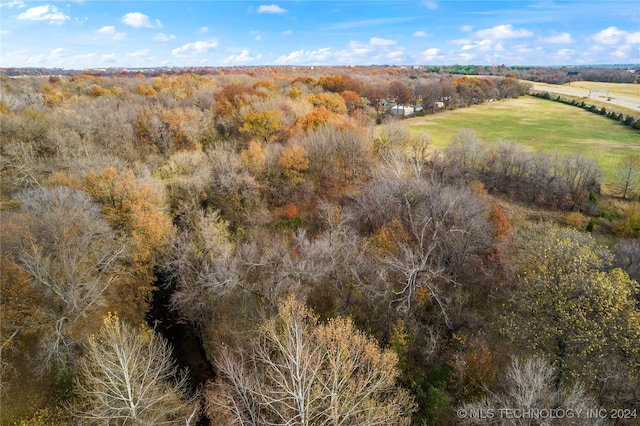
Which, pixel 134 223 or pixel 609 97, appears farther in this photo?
pixel 609 97

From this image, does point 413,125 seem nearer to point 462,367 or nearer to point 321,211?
point 321,211

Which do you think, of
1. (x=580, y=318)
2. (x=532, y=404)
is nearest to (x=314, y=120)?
(x=580, y=318)

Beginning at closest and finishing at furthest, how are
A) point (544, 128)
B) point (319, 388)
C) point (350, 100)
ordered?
point (319, 388) → point (350, 100) → point (544, 128)

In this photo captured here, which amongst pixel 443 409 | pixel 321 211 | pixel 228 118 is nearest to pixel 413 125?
pixel 228 118

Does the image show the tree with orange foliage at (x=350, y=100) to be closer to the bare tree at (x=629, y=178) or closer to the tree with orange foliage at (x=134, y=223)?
the bare tree at (x=629, y=178)

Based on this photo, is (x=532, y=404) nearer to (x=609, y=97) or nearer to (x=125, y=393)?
(x=125, y=393)

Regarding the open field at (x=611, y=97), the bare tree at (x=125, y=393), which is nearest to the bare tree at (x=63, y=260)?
the bare tree at (x=125, y=393)

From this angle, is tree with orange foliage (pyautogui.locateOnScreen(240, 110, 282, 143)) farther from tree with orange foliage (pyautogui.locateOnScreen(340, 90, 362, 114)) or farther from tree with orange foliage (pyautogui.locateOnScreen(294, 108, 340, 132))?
tree with orange foliage (pyautogui.locateOnScreen(340, 90, 362, 114))
